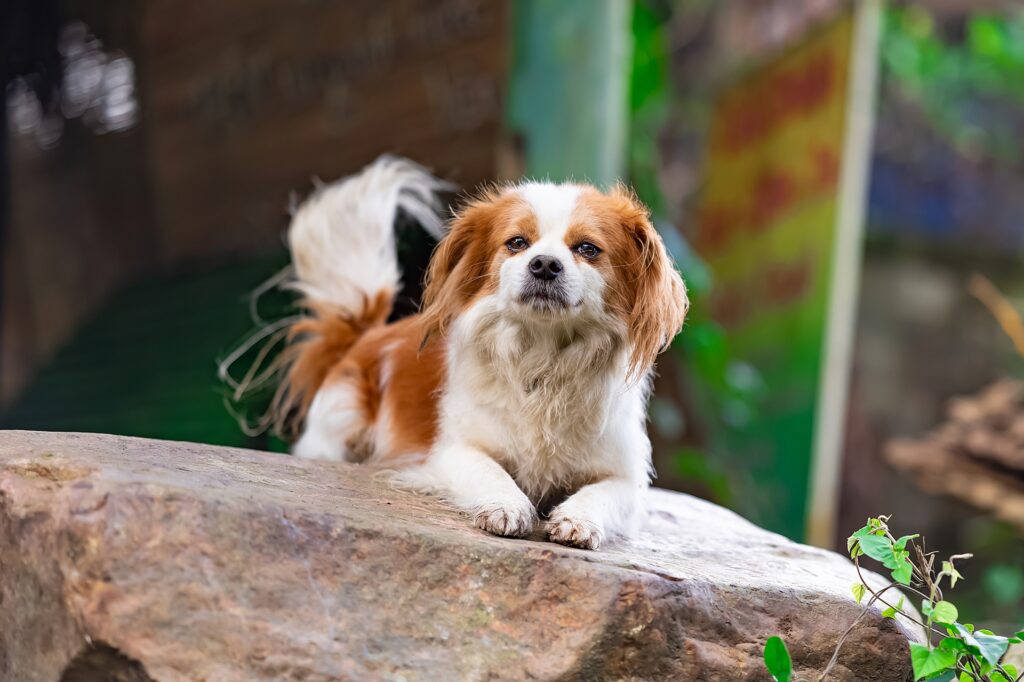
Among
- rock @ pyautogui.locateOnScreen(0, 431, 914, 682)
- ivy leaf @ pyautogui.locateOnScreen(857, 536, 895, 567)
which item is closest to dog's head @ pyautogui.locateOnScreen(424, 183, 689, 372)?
rock @ pyautogui.locateOnScreen(0, 431, 914, 682)

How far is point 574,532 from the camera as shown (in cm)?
263

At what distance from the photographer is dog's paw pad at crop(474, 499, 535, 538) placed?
8.44ft

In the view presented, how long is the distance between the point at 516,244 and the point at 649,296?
1.30 feet

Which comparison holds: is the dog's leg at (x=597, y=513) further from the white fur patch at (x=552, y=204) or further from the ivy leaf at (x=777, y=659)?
the white fur patch at (x=552, y=204)

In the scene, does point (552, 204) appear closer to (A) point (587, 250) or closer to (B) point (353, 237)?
(A) point (587, 250)

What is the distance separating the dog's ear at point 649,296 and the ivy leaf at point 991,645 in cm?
106

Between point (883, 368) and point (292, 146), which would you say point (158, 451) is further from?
point (883, 368)

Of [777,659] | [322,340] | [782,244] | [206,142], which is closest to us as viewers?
[777,659]

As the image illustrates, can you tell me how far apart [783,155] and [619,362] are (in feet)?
9.93

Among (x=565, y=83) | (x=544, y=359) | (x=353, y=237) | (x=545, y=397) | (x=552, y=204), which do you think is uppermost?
(x=565, y=83)

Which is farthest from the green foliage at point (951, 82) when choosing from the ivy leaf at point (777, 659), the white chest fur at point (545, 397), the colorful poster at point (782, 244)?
the ivy leaf at point (777, 659)

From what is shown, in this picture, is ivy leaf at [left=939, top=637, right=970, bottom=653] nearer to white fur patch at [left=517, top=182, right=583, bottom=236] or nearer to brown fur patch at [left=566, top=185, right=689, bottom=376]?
brown fur patch at [left=566, top=185, right=689, bottom=376]

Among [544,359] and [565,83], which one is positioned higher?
[565,83]

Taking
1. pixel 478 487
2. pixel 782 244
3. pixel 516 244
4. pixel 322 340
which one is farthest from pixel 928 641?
pixel 782 244
